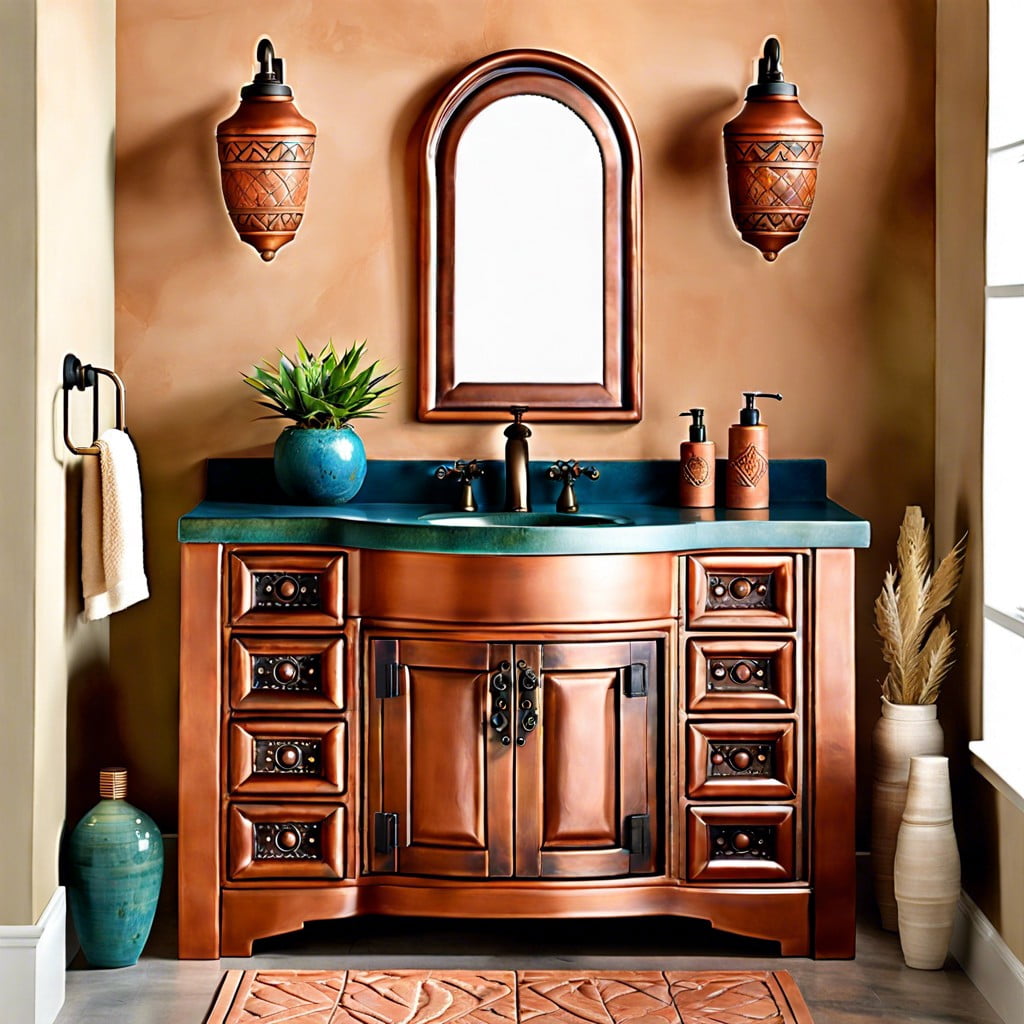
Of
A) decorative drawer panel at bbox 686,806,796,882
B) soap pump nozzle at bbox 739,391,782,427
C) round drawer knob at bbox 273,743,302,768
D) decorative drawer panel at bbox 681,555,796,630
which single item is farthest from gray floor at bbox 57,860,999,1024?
soap pump nozzle at bbox 739,391,782,427

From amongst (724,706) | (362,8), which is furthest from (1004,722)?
(362,8)

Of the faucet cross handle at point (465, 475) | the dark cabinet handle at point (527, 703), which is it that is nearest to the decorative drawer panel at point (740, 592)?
the dark cabinet handle at point (527, 703)

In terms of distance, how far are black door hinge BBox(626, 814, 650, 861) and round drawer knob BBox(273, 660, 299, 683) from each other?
752 mm

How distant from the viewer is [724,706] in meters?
3.04

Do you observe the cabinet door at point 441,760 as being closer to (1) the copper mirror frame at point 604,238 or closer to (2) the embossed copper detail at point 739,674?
(2) the embossed copper detail at point 739,674

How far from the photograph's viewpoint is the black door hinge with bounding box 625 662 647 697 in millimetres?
2986

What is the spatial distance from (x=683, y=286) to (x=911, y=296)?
54cm

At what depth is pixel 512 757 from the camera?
2965 millimetres

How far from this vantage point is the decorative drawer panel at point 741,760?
3031 millimetres

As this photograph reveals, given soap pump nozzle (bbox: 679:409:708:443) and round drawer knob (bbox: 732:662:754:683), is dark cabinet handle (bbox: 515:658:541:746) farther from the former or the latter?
soap pump nozzle (bbox: 679:409:708:443)

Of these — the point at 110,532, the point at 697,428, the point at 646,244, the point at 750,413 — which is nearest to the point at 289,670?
the point at 110,532

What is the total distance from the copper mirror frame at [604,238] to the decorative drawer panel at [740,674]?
0.66 m

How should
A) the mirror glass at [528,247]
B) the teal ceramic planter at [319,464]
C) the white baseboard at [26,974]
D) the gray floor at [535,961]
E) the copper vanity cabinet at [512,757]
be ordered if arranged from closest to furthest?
the white baseboard at [26,974] → the gray floor at [535,961] → the copper vanity cabinet at [512,757] → the teal ceramic planter at [319,464] → the mirror glass at [528,247]

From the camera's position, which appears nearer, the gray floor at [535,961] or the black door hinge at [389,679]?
the gray floor at [535,961]
